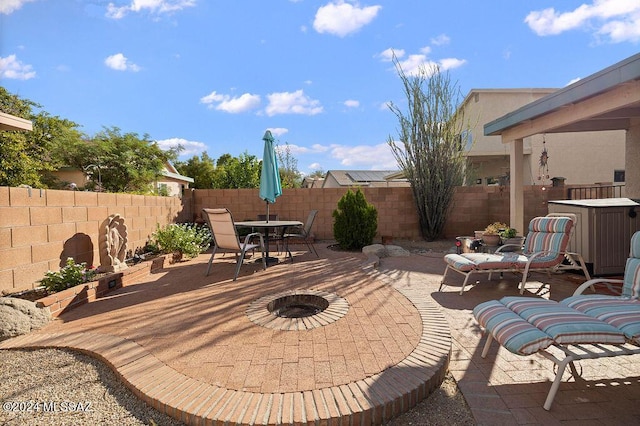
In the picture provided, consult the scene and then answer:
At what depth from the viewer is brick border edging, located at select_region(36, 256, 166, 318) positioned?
3158mm

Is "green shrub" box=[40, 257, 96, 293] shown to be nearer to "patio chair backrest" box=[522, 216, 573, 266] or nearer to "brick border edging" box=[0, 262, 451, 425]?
"brick border edging" box=[0, 262, 451, 425]

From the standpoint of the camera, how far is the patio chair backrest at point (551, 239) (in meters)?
3.96

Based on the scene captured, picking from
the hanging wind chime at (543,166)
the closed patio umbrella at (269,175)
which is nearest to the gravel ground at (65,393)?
the closed patio umbrella at (269,175)

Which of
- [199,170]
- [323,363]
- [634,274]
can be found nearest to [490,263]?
[634,274]

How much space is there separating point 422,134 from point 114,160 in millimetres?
10971

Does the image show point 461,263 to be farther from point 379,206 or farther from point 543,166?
point 543,166

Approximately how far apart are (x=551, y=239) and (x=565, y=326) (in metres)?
2.74

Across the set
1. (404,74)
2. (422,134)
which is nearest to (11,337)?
(422,134)

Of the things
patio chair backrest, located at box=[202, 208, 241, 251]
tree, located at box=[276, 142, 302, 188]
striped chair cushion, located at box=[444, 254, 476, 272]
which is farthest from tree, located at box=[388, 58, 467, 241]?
tree, located at box=[276, 142, 302, 188]

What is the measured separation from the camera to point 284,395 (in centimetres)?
175

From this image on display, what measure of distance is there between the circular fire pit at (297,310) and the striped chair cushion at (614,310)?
1796 millimetres

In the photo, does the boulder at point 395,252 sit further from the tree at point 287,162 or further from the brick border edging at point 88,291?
the tree at point 287,162

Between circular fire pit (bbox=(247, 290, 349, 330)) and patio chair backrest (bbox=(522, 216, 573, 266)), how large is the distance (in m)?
2.67

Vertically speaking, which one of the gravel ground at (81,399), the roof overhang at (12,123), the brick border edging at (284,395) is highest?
the roof overhang at (12,123)
